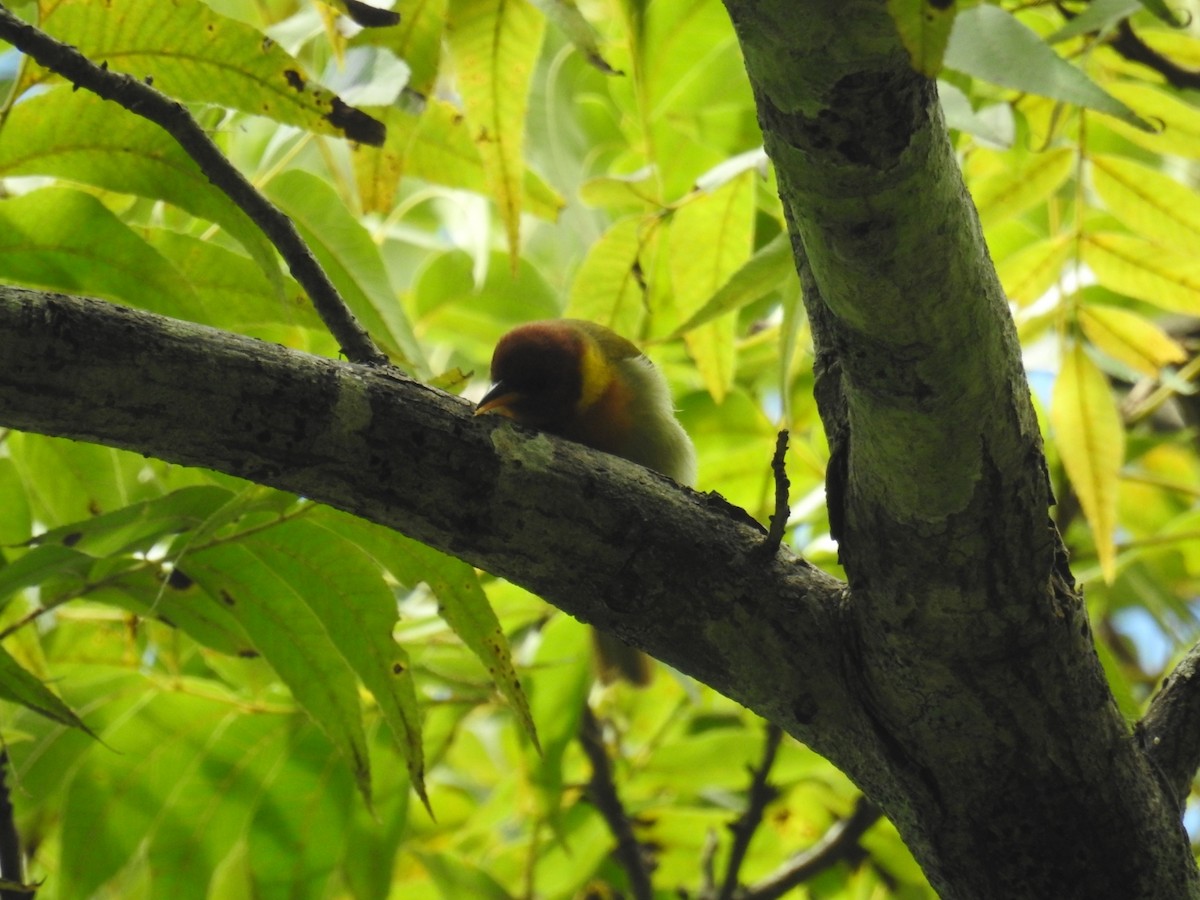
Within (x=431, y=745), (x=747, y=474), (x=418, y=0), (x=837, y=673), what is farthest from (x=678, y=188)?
(x=837, y=673)

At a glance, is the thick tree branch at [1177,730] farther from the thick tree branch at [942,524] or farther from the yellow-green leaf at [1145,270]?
the yellow-green leaf at [1145,270]

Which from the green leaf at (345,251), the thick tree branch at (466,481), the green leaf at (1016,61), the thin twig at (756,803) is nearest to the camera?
the thick tree branch at (466,481)

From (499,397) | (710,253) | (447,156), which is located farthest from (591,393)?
(447,156)

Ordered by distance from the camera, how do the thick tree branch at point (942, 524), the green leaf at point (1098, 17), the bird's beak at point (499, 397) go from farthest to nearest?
the bird's beak at point (499, 397)
the green leaf at point (1098, 17)
the thick tree branch at point (942, 524)

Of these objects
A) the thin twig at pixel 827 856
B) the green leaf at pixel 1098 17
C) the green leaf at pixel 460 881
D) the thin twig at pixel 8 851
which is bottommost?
the thin twig at pixel 827 856

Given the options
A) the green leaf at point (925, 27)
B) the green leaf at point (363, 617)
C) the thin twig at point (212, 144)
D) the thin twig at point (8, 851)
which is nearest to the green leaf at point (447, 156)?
the thin twig at point (212, 144)

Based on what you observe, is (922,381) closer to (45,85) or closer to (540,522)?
(540,522)

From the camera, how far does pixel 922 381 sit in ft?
5.05

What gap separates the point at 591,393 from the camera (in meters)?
3.03

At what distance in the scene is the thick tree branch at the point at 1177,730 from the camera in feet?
6.34

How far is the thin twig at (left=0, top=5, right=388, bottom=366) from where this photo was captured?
1.75 meters

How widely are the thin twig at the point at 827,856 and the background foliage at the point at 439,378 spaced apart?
0.27 ft

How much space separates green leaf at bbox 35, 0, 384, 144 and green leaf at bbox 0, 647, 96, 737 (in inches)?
38.9

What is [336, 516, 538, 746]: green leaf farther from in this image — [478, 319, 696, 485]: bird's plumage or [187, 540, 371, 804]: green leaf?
[478, 319, 696, 485]: bird's plumage
